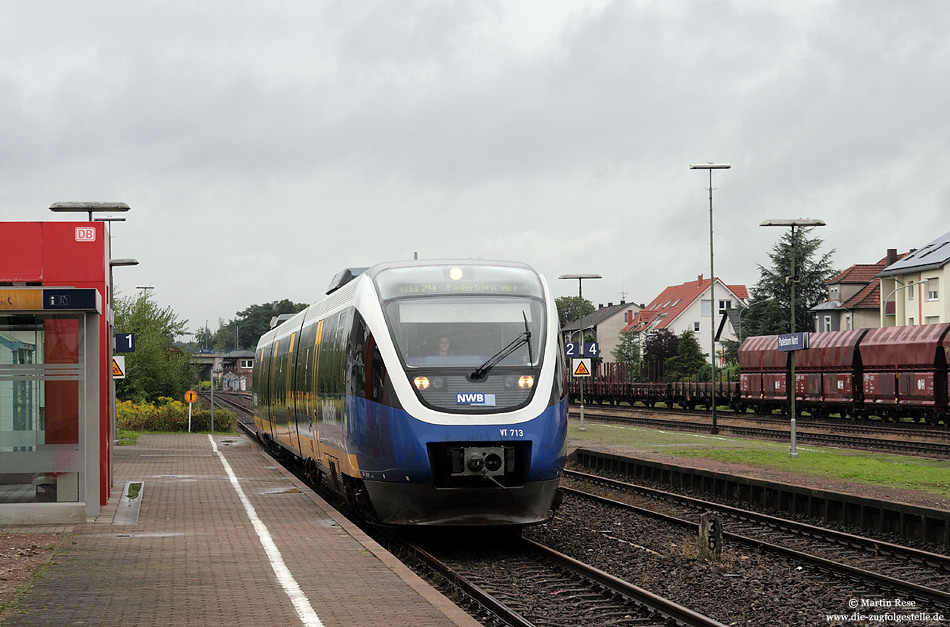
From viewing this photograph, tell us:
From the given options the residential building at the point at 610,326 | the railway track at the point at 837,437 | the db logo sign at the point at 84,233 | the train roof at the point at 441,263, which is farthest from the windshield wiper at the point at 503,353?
the residential building at the point at 610,326

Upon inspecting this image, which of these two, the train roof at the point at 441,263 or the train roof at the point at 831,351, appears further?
the train roof at the point at 831,351

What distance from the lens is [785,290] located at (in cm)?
8662

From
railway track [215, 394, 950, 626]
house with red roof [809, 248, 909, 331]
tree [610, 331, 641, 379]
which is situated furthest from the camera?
tree [610, 331, 641, 379]

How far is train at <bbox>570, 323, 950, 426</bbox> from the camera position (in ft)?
120

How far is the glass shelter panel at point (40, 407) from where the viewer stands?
13.6 meters

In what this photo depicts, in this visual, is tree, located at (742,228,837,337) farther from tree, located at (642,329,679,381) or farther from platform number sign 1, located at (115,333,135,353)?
platform number sign 1, located at (115,333,135,353)

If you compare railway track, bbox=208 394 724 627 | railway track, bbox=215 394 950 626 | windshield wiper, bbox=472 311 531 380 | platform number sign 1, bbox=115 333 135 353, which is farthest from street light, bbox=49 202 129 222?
windshield wiper, bbox=472 311 531 380

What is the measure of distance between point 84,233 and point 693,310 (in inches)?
3775

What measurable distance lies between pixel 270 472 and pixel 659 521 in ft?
32.8

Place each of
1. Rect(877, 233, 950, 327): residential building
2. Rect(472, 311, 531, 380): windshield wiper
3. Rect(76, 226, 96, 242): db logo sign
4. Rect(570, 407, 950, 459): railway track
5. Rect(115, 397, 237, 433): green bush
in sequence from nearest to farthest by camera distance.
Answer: Rect(472, 311, 531, 380): windshield wiper → Rect(76, 226, 96, 242): db logo sign → Rect(570, 407, 950, 459): railway track → Rect(115, 397, 237, 433): green bush → Rect(877, 233, 950, 327): residential building

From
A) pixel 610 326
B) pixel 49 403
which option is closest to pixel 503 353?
pixel 49 403

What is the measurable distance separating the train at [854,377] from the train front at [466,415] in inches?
806

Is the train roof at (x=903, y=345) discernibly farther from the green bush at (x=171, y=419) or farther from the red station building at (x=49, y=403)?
the red station building at (x=49, y=403)

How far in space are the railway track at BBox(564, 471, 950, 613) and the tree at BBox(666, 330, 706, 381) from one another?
68675 millimetres
